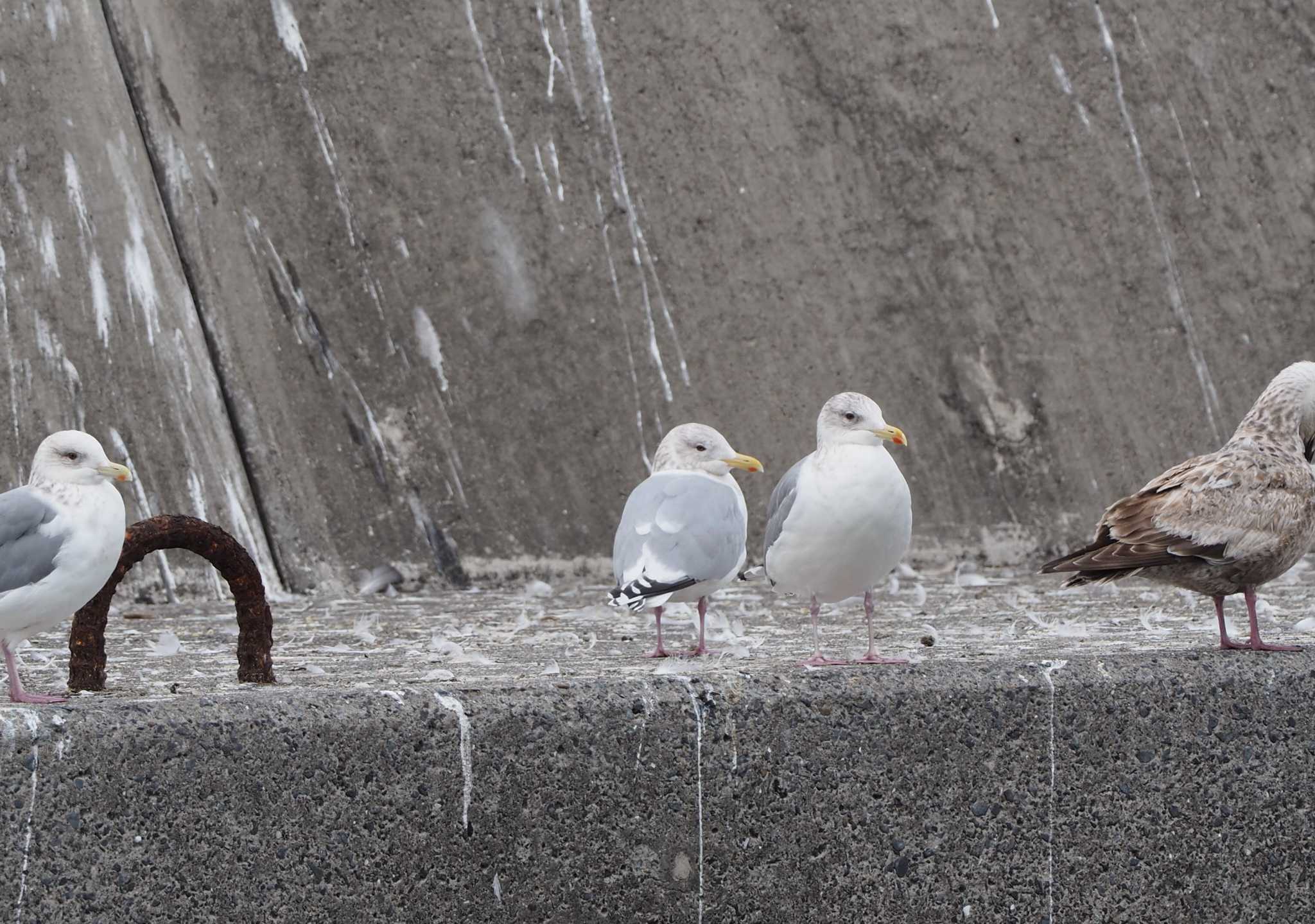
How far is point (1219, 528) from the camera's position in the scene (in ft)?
11.8

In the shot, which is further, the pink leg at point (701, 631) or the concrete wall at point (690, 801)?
the pink leg at point (701, 631)

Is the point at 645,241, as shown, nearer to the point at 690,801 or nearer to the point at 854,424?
the point at 854,424

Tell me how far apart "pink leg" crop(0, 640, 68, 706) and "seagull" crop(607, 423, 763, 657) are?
122cm

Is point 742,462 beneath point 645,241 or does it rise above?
beneath

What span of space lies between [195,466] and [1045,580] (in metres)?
3.58

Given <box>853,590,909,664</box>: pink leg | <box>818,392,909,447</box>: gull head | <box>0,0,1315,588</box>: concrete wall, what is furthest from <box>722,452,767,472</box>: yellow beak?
<box>0,0,1315,588</box>: concrete wall

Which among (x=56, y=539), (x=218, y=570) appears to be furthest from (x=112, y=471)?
(x=218, y=570)

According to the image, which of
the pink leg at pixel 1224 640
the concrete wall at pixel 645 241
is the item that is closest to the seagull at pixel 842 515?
the pink leg at pixel 1224 640

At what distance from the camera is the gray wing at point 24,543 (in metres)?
2.96

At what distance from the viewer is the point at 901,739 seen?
3.27 meters

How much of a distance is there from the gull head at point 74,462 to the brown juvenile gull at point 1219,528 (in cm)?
209

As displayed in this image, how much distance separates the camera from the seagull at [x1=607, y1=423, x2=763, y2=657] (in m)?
3.57

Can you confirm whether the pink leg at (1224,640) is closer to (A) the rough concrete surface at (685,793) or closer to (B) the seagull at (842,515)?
(A) the rough concrete surface at (685,793)

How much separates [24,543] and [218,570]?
1.73ft
